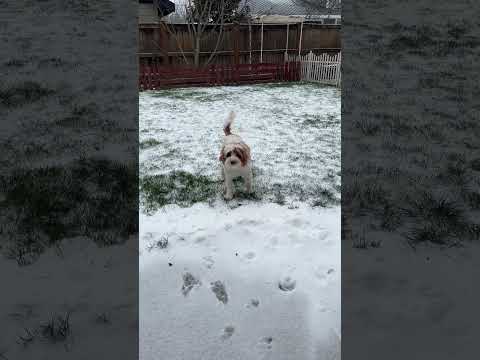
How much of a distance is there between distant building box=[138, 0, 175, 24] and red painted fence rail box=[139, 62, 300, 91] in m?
9.41

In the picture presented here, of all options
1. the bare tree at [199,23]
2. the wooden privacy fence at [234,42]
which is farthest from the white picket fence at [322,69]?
the bare tree at [199,23]

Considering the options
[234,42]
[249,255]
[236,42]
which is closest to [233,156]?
[249,255]

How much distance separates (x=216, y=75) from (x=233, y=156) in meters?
8.92

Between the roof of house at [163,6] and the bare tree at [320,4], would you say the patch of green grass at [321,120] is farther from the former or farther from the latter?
the bare tree at [320,4]

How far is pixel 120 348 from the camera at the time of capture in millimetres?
2109

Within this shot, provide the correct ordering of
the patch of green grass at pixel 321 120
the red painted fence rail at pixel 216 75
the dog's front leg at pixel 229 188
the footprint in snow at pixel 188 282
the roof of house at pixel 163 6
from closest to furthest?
the footprint in snow at pixel 188 282, the dog's front leg at pixel 229 188, the patch of green grass at pixel 321 120, the red painted fence rail at pixel 216 75, the roof of house at pixel 163 6

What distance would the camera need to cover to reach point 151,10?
20.6 m

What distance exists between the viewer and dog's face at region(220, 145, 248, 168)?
141 inches

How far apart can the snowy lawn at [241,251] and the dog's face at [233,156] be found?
0.50 meters

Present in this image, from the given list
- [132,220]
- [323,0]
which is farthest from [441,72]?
[323,0]

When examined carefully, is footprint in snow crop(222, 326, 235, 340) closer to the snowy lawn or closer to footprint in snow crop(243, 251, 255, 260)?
the snowy lawn

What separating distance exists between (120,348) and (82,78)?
7.70 metres

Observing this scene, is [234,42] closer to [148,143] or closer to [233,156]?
[148,143]

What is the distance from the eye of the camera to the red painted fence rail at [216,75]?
1117cm
